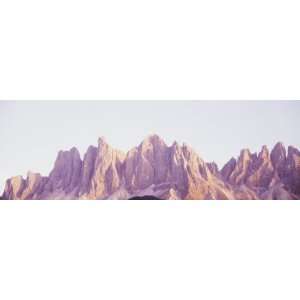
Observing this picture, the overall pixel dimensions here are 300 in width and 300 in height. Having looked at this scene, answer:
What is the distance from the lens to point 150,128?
4.14m

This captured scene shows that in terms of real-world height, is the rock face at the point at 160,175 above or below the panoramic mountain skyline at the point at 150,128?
below

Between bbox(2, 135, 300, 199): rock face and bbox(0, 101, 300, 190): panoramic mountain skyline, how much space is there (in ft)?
0.24

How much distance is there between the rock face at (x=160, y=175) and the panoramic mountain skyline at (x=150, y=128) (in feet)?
0.24

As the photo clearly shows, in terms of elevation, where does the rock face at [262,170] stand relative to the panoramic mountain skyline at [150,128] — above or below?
below

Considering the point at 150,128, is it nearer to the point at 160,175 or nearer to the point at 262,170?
the point at 160,175

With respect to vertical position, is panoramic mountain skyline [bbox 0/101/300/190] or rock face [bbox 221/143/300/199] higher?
panoramic mountain skyline [bbox 0/101/300/190]

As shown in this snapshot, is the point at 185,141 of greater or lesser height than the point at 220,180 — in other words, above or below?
above

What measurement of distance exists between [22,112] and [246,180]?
233 cm

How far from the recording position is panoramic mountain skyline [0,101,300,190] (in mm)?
4148

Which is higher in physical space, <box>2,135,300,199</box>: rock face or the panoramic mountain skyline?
the panoramic mountain skyline

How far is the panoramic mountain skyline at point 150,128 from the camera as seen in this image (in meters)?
4.15

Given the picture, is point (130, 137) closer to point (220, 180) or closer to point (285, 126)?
point (220, 180)
